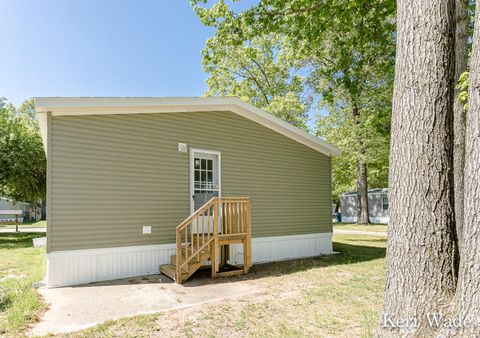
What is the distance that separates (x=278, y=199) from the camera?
29.5 ft

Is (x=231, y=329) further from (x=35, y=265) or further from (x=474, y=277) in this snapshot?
(x=35, y=265)

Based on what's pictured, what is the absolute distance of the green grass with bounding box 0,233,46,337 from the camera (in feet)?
13.4

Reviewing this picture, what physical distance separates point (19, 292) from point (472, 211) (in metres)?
6.57

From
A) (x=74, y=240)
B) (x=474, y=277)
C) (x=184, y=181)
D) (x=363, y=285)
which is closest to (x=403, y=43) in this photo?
(x=474, y=277)

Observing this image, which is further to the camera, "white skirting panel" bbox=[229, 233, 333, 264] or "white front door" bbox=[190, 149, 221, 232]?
"white skirting panel" bbox=[229, 233, 333, 264]

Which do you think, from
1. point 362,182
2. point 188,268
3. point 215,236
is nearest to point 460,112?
point 215,236

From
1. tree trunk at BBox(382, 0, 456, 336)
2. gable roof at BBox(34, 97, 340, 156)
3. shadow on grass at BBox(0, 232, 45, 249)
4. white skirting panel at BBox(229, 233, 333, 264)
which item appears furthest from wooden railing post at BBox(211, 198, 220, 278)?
shadow on grass at BBox(0, 232, 45, 249)

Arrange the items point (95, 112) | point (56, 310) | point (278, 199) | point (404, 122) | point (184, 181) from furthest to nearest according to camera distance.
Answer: point (278, 199), point (184, 181), point (95, 112), point (56, 310), point (404, 122)

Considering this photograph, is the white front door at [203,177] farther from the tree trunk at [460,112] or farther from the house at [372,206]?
the house at [372,206]

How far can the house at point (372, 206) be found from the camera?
936 inches

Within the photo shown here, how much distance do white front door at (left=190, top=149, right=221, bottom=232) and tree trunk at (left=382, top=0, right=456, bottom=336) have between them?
207 inches

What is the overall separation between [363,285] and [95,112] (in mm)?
6192

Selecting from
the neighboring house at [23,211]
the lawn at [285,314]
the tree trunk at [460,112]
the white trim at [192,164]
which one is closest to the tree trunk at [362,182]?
the white trim at [192,164]

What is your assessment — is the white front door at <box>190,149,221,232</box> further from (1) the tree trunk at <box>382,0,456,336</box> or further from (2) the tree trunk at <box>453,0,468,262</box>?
(1) the tree trunk at <box>382,0,456,336</box>
